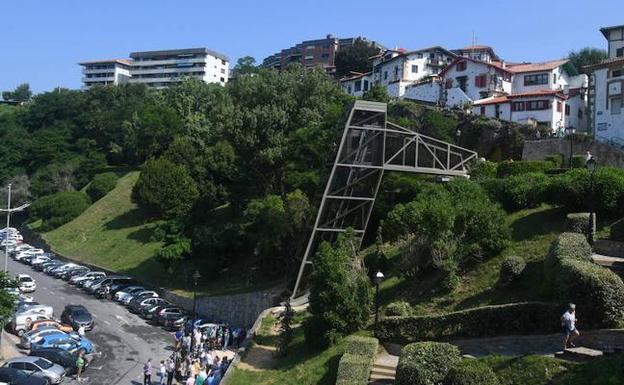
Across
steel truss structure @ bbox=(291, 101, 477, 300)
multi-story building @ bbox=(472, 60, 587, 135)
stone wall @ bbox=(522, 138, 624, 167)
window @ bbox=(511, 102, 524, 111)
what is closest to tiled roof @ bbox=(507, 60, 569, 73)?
multi-story building @ bbox=(472, 60, 587, 135)

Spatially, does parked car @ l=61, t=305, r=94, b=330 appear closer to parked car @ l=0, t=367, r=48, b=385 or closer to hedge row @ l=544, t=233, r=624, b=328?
parked car @ l=0, t=367, r=48, b=385

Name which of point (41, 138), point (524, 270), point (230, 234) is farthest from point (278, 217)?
point (41, 138)

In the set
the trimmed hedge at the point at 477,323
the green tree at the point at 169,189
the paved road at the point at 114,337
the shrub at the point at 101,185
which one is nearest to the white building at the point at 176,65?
the shrub at the point at 101,185

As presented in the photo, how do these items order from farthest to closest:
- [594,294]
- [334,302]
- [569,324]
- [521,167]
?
[521,167], [334,302], [594,294], [569,324]

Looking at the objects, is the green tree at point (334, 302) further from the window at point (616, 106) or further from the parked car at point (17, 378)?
the window at point (616, 106)

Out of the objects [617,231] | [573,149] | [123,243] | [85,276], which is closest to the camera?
[617,231]

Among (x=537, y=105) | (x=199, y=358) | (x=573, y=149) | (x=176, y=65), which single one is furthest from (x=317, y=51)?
(x=199, y=358)

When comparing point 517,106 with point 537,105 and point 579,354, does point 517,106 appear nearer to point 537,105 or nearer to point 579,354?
point 537,105
